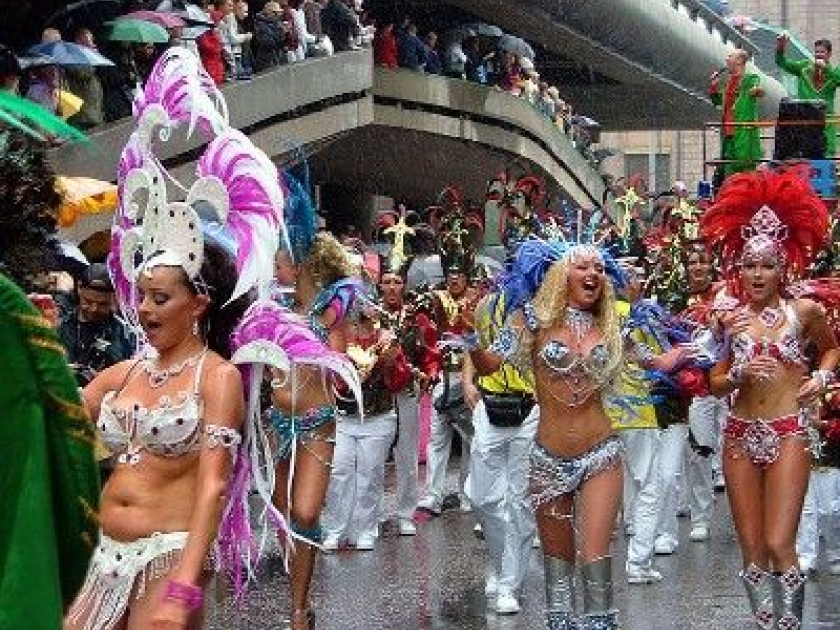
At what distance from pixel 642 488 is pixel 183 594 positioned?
785 centimetres

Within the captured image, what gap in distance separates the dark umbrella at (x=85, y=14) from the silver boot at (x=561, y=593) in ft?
33.6

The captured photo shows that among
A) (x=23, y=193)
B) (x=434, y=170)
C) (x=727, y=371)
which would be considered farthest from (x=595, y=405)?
(x=434, y=170)

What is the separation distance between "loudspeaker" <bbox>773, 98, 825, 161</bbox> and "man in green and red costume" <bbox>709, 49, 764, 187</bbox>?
256 mm

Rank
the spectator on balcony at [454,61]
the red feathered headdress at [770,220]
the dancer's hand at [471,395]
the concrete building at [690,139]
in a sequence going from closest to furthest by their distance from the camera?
the red feathered headdress at [770,220]
the dancer's hand at [471,395]
the spectator on balcony at [454,61]
the concrete building at [690,139]

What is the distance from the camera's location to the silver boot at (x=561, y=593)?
986cm

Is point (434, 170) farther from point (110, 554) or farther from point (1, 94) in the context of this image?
point (1, 94)

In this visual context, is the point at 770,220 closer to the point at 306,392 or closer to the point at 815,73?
the point at 306,392

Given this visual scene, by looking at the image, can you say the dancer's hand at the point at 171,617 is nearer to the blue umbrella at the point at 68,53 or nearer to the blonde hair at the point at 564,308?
the blonde hair at the point at 564,308

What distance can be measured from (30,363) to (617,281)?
21.7ft

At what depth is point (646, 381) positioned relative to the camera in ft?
35.7

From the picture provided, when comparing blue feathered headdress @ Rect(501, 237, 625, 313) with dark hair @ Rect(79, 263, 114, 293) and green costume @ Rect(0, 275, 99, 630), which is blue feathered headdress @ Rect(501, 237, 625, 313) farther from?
green costume @ Rect(0, 275, 99, 630)

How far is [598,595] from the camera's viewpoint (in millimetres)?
9711

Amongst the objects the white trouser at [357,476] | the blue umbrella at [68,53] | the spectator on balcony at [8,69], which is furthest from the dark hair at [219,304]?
the blue umbrella at [68,53]

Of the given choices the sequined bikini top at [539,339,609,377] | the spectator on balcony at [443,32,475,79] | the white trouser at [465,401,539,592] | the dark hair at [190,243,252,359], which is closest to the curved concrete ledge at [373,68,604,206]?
the spectator on balcony at [443,32,475,79]
